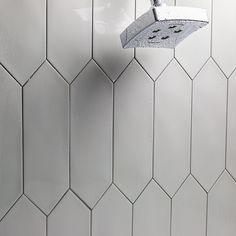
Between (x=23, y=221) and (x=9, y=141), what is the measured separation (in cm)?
17

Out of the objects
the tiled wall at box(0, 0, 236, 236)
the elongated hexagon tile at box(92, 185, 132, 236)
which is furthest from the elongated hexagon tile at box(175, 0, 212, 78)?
the elongated hexagon tile at box(92, 185, 132, 236)

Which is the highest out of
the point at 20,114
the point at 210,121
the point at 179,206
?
the point at 20,114

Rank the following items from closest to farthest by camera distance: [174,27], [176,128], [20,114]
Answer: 1. [174,27]
2. [20,114]
3. [176,128]

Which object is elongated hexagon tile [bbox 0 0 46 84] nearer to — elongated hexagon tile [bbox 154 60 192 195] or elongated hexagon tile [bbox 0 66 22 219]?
elongated hexagon tile [bbox 0 66 22 219]

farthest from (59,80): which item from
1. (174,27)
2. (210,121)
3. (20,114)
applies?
(210,121)

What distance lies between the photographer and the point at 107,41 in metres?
0.87

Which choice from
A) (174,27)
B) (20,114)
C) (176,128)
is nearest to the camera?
(174,27)

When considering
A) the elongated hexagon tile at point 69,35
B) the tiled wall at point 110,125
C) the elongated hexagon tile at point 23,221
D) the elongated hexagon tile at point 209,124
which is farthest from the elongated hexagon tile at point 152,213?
the elongated hexagon tile at point 69,35

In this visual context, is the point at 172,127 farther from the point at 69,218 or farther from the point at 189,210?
the point at 69,218

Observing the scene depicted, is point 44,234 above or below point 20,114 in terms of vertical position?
below

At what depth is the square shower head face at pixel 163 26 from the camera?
0.66m

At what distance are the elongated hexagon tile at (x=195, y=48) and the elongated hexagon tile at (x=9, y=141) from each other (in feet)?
1.26

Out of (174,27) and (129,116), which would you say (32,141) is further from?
(174,27)

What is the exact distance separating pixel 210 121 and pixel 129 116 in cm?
21
